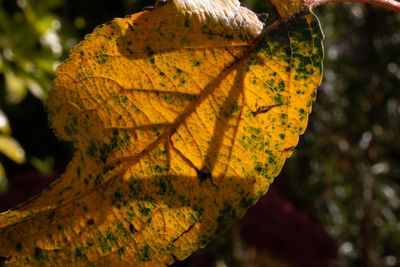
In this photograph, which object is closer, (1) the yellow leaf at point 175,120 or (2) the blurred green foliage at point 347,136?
(1) the yellow leaf at point 175,120

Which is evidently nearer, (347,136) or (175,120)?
(175,120)

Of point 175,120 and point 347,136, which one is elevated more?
point 175,120

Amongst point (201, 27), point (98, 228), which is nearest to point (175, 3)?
point (201, 27)

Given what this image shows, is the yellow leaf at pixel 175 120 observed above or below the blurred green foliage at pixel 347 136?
above

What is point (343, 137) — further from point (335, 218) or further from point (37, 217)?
point (37, 217)
